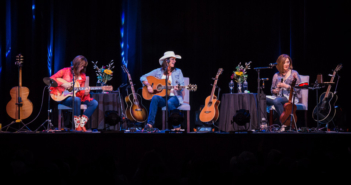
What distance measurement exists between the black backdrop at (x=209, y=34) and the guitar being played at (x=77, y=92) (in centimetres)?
103

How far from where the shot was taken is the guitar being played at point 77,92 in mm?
5812

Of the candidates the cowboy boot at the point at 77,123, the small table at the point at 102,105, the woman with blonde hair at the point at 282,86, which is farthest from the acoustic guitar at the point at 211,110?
the cowboy boot at the point at 77,123

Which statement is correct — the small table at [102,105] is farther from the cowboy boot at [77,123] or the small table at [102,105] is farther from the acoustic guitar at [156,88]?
the cowboy boot at [77,123]

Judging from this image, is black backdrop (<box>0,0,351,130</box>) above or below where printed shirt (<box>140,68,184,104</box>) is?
above

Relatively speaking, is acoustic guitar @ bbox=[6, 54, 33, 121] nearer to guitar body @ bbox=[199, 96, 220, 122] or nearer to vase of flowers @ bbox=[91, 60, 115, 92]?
vase of flowers @ bbox=[91, 60, 115, 92]

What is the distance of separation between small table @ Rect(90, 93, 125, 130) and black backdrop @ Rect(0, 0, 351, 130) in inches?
34.4

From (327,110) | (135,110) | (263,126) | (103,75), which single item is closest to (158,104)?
(135,110)

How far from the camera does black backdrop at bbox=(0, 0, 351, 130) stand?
7113 mm

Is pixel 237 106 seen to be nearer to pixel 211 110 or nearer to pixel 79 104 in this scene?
pixel 211 110

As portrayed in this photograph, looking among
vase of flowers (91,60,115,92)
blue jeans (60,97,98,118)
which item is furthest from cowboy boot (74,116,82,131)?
vase of flowers (91,60,115,92)
